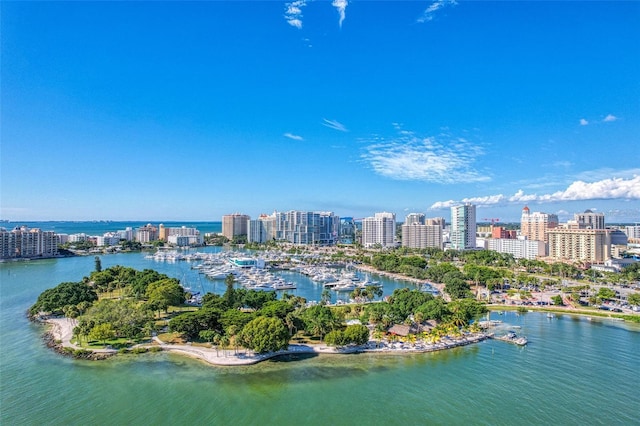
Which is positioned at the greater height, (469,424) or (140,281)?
(140,281)

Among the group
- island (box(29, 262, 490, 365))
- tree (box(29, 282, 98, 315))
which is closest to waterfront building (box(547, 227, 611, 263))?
island (box(29, 262, 490, 365))

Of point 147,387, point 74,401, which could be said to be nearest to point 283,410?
point 147,387

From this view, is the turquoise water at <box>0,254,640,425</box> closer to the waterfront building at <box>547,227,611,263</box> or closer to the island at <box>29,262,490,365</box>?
the island at <box>29,262,490,365</box>

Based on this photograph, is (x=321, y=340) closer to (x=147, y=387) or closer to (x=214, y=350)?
(x=214, y=350)

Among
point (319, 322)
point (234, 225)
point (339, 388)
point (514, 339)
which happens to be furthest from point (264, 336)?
point (234, 225)

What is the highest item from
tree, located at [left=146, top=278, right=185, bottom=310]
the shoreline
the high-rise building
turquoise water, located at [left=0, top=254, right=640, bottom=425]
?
the high-rise building

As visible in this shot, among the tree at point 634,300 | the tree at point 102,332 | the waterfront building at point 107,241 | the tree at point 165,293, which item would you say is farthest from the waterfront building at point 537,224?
the waterfront building at point 107,241
